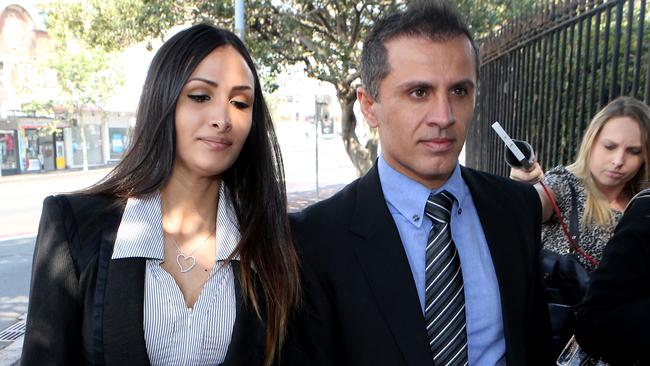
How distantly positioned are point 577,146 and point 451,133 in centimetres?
301

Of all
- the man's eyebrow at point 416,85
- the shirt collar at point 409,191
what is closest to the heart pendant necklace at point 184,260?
the shirt collar at point 409,191

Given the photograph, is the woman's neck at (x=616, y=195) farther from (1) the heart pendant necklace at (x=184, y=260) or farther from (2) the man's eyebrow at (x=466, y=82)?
(1) the heart pendant necklace at (x=184, y=260)

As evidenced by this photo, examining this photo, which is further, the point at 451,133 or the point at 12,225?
the point at 12,225

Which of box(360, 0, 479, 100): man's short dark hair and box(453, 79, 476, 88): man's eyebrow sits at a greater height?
box(360, 0, 479, 100): man's short dark hair

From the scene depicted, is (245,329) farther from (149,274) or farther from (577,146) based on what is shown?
(577,146)

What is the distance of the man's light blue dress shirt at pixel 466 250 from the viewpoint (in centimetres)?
168

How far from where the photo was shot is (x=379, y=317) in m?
1.62

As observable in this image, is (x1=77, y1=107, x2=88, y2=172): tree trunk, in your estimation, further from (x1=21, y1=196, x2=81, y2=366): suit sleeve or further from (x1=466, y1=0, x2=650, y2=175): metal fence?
(x1=21, y1=196, x2=81, y2=366): suit sleeve

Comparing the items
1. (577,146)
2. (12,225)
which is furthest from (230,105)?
(12,225)

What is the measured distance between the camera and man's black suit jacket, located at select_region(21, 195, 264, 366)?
1.65 metres

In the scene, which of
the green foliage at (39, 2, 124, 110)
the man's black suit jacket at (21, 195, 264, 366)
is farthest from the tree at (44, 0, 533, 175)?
the green foliage at (39, 2, 124, 110)

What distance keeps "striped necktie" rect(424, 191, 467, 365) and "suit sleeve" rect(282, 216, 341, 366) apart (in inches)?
12.2

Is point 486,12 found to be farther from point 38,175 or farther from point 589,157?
point 38,175

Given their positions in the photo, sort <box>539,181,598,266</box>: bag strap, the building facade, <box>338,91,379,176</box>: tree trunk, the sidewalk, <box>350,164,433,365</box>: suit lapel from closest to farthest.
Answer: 1. <box>350,164,433,365</box>: suit lapel
2. <box>539,181,598,266</box>: bag strap
3. <box>338,91,379,176</box>: tree trunk
4. the sidewalk
5. the building facade
